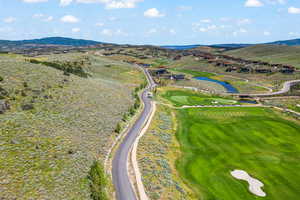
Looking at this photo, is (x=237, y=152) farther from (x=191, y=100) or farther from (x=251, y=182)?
(x=191, y=100)

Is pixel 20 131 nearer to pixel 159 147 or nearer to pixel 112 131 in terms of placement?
pixel 112 131

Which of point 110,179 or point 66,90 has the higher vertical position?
point 66,90

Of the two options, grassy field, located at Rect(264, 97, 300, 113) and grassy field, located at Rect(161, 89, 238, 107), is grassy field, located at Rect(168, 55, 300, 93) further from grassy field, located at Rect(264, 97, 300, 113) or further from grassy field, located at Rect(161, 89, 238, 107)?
grassy field, located at Rect(161, 89, 238, 107)

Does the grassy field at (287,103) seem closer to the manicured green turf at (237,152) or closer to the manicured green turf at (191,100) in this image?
the manicured green turf at (237,152)

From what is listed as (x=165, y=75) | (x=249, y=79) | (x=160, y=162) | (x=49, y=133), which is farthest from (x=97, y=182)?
(x=249, y=79)

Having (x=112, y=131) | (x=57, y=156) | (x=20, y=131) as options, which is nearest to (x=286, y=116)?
(x=112, y=131)

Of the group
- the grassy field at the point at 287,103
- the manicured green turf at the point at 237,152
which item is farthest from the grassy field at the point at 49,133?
the grassy field at the point at 287,103

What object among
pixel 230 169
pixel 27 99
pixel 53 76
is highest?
pixel 53 76
